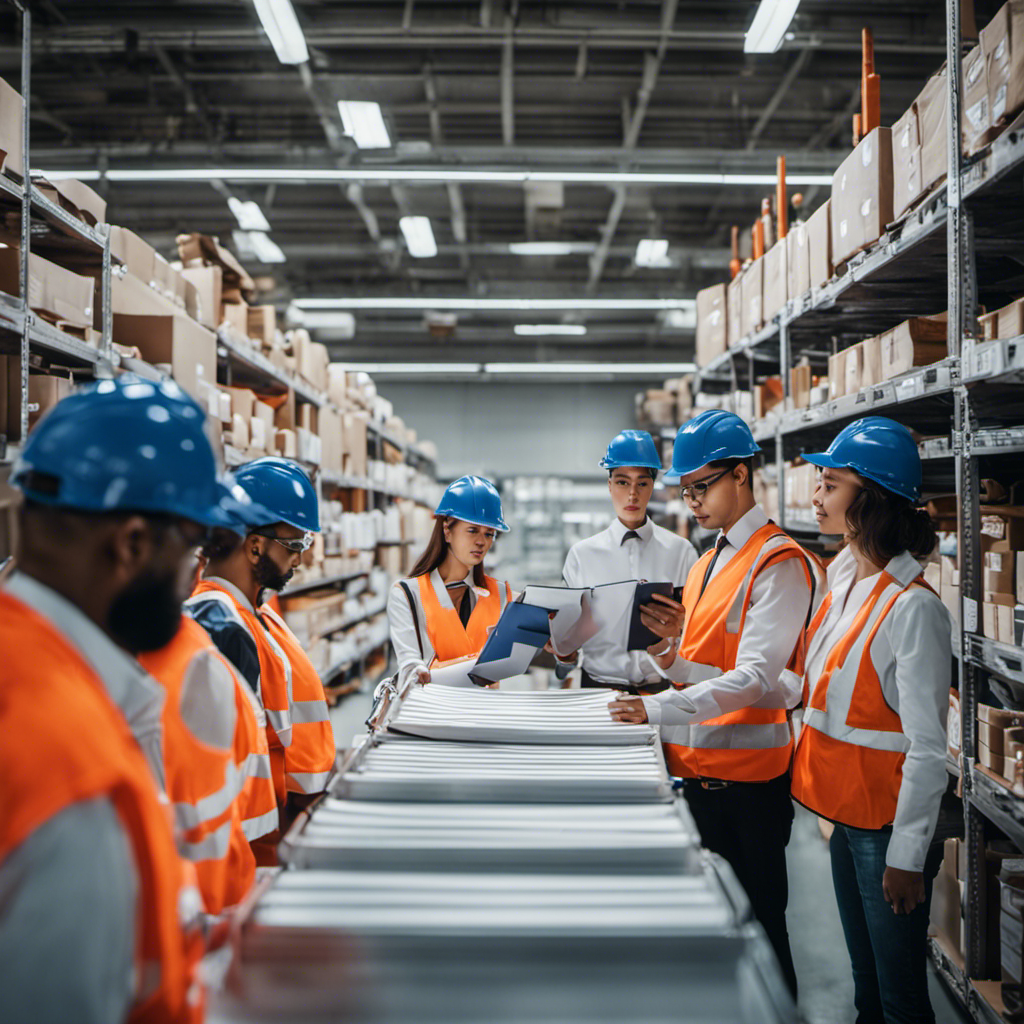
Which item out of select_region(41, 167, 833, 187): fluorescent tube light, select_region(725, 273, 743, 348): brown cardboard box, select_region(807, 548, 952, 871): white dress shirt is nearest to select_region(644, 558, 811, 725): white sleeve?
select_region(807, 548, 952, 871): white dress shirt

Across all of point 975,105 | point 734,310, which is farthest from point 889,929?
point 734,310

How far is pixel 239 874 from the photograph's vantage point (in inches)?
63.6

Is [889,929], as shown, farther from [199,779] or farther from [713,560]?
[199,779]

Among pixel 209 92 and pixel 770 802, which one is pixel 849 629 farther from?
pixel 209 92

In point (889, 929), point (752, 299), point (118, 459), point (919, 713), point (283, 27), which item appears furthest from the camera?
point (752, 299)

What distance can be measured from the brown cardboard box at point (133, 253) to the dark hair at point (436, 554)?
7.47 ft

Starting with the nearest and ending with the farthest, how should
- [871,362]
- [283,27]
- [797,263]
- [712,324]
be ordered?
[871,362] → [797,263] → [283,27] → [712,324]

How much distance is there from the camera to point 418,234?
944cm

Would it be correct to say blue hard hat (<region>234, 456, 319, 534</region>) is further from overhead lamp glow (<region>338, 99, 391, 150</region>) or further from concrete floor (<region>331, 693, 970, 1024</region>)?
overhead lamp glow (<region>338, 99, 391, 150</region>)

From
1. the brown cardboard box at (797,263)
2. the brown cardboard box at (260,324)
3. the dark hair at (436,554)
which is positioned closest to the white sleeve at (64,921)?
the dark hair at (436,554)

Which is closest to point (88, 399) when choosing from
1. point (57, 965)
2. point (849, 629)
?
point (57, 965)

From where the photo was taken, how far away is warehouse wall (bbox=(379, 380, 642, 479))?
1791 cm

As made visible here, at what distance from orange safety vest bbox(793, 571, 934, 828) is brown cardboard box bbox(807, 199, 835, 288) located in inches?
84.9

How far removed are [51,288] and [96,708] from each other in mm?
3003
